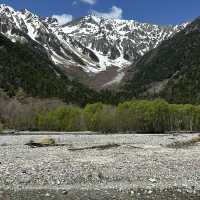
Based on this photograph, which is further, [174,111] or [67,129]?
[174,111]

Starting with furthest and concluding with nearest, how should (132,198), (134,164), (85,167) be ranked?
(134,164), (85,167), (132,198)

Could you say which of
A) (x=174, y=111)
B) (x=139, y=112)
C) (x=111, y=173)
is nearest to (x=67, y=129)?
(x=139, y=112)

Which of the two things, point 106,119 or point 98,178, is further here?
point 106,119

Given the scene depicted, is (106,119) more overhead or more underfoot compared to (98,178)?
more overhead

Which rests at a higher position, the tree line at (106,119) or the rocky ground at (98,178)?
the tree line at (106,119)

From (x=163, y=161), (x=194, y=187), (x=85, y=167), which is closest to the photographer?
(x=194, y=187)

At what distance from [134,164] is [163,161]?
13.5 feet

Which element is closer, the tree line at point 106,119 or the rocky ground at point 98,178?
the rocky ground at point 98,178

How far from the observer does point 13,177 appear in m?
32.2

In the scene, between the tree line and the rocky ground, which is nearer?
the rocky ground

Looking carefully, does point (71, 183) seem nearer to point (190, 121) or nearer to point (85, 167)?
point (85, 167)

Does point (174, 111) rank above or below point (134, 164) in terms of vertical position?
above

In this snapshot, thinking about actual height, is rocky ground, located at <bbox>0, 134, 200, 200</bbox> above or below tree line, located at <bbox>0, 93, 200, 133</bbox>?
below

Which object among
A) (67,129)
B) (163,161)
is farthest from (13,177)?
(67,129)
